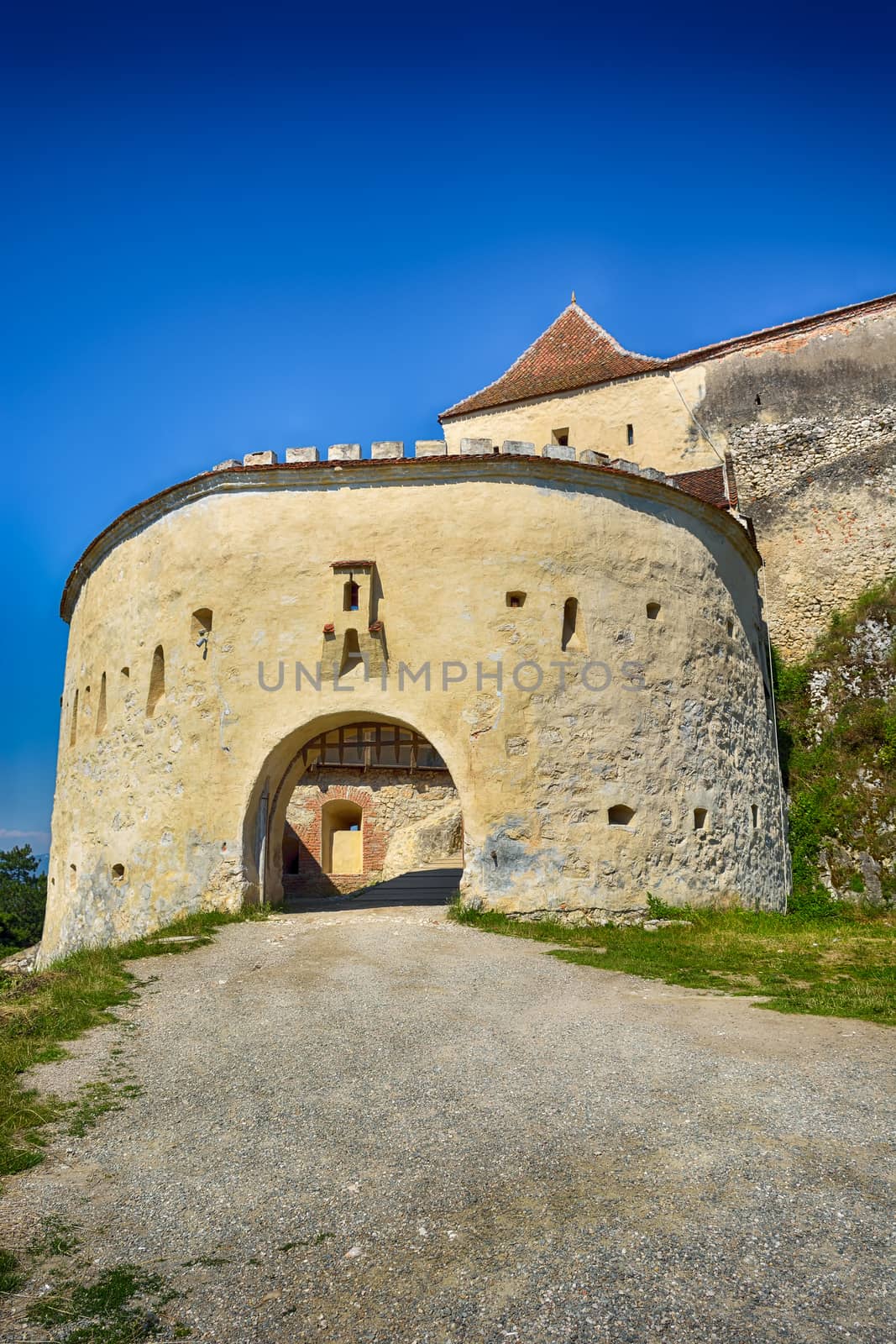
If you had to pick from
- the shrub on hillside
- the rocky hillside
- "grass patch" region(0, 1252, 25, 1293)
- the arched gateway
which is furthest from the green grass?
the shrub on hillside

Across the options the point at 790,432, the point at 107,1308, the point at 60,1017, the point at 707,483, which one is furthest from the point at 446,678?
the point at 790,432

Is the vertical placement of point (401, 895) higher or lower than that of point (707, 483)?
lower

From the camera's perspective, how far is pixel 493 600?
43.7 feet

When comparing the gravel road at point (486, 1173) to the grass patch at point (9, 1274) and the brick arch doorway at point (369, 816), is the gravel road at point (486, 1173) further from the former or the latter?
the brick arch doorway at point (369, 816)

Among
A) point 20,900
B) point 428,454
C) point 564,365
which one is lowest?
point 20,900

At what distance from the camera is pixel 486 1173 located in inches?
187

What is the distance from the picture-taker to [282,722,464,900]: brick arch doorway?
23859mm

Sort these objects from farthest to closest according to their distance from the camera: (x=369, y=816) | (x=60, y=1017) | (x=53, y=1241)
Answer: (x=369, y=816)
(x=60, y=1017)
(x=53, y=1241)

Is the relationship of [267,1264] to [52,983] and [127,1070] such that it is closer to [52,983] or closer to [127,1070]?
[127,1070]

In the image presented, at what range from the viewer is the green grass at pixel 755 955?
8.68 meters

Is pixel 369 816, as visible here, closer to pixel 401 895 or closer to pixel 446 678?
pixel 401 895

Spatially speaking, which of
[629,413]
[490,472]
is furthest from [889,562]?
[490,472]

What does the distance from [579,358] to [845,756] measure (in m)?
11.0

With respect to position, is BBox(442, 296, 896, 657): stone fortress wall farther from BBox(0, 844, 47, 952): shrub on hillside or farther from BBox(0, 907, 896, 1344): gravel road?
BBox(0, 844, 47, 952): shrub on hillside
